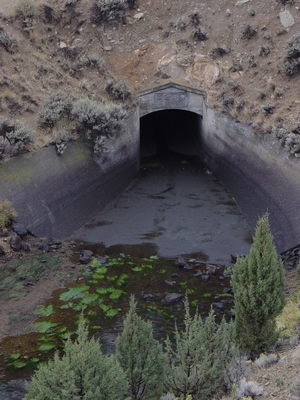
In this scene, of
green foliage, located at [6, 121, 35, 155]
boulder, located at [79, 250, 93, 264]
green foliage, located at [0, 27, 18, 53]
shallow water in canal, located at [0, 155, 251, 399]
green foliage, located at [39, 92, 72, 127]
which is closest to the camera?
shallow water in canal, located at [0, 155, 251, 399]

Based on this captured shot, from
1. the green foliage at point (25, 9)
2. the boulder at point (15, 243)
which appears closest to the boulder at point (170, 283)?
the boulder at point (15, 243)

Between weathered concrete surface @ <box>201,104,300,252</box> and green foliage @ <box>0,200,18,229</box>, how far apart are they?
9534mm

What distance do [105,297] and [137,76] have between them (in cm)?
1609

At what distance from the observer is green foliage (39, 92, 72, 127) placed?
22609 mm

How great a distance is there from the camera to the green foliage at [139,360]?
870 centimetres

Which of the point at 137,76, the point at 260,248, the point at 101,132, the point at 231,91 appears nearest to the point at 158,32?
the point at 137,76

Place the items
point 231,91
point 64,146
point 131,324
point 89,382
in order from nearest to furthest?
point 89,382, point 131,324, point 64,146, point 231,91

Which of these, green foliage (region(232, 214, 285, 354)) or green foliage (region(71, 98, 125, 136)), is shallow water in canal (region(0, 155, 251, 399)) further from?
green foliage (region(232, 214, 285, 354))

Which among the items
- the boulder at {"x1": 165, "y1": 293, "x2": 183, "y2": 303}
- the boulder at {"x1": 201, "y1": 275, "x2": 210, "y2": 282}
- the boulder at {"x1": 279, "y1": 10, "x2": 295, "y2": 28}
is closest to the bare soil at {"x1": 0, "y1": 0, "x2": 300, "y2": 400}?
the boulder at {"x1": 279, "y1": 10, "x2": 295, "y2": 28}

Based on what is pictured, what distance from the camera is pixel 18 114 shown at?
74.2 feet

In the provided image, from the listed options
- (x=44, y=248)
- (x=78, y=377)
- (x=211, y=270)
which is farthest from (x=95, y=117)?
(x=78, y=377)

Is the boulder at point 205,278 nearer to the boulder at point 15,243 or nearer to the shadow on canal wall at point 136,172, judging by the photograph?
the shadow on canal wall at point 136,172

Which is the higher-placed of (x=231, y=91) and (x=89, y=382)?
(x=231, y=91)

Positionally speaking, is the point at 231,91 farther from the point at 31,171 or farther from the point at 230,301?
the point at 230,301
